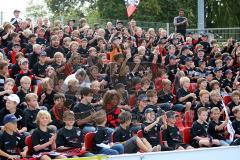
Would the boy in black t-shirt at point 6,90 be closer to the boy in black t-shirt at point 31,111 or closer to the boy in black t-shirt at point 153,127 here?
the boy in black t-shirt at point 31,111

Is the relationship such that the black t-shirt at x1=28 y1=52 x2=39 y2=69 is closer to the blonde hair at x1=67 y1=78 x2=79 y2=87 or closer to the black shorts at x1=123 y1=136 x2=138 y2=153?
the blonde hair at x1=67 y1=78 x2=79 y2=87

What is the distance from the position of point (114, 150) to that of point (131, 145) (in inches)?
25.5

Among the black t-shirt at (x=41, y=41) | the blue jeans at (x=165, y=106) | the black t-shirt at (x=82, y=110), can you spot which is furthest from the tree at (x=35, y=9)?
the black t-shirt at (x=82, y=110)

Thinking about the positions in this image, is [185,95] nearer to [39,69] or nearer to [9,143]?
[39,69]

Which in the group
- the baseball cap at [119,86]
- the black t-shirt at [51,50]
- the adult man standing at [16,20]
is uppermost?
the adult man standing at [16,20]

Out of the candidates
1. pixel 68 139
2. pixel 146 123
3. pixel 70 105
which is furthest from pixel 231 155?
pixel 70 105

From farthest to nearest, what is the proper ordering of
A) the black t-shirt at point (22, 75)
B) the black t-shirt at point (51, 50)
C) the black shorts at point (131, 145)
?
the black t-shirt at point (51, 50) < the black t-shirt at point (22, 75) < the black shorts at point (131, 145)

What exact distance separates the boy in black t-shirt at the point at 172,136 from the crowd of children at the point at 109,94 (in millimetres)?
18

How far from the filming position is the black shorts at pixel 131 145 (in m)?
9.75

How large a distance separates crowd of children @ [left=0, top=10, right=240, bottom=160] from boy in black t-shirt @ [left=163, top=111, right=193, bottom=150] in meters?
0.02

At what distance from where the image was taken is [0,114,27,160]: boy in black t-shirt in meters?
8.84

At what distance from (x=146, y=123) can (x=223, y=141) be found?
1783 mm

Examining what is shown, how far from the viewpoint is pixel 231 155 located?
30.5 feet

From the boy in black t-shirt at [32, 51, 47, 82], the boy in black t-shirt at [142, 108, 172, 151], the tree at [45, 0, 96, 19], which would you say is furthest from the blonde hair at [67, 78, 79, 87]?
the tree at [45, 0, 96, 19]
